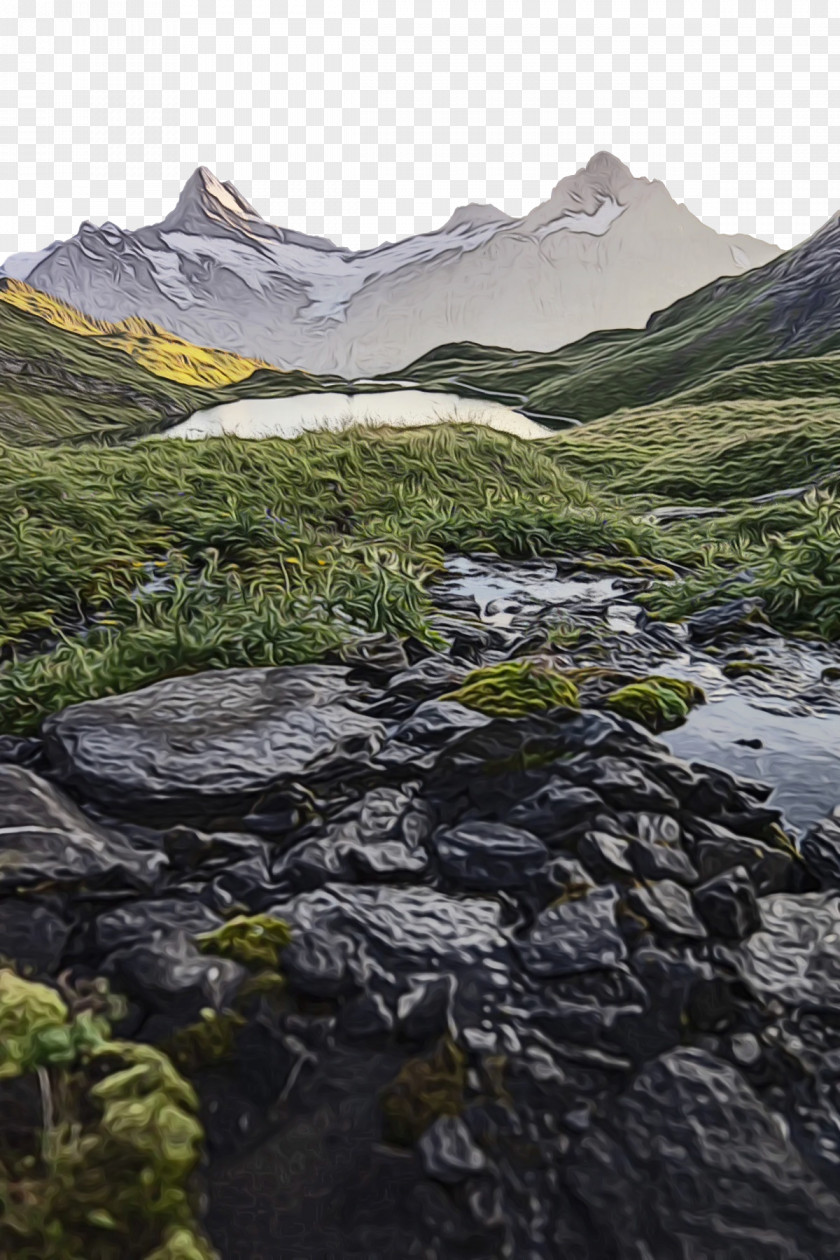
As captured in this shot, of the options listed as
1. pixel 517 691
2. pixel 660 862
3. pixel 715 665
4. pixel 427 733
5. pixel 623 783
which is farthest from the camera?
pixel 715 665

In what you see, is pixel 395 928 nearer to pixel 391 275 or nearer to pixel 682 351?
pixel 391 275

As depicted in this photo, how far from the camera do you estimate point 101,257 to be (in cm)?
2139

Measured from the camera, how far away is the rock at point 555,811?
3646mm

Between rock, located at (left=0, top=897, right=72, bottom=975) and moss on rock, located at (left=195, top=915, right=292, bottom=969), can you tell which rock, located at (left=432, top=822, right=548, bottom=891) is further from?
rock, located at (left=0, top=897, right=72, bottom=975)

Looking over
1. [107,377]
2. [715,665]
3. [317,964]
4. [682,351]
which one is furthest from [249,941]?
[682,351]

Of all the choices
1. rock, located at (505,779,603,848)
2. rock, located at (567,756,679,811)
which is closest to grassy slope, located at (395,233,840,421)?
rock, located at (567,756,679,811)

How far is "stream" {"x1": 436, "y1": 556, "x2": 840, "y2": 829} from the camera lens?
4320 mm

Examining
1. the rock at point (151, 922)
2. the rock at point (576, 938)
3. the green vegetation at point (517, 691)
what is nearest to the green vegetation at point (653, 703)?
the green vegetation at point (517, 691)

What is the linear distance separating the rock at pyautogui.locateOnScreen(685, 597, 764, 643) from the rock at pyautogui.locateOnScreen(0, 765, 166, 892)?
447cm

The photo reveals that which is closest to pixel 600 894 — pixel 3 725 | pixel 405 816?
pixel 405 816

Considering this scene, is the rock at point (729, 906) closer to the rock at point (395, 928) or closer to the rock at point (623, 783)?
the rock at point (623, 783)

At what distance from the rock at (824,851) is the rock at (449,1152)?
197cm

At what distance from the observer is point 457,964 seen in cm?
299

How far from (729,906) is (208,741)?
101 inches
